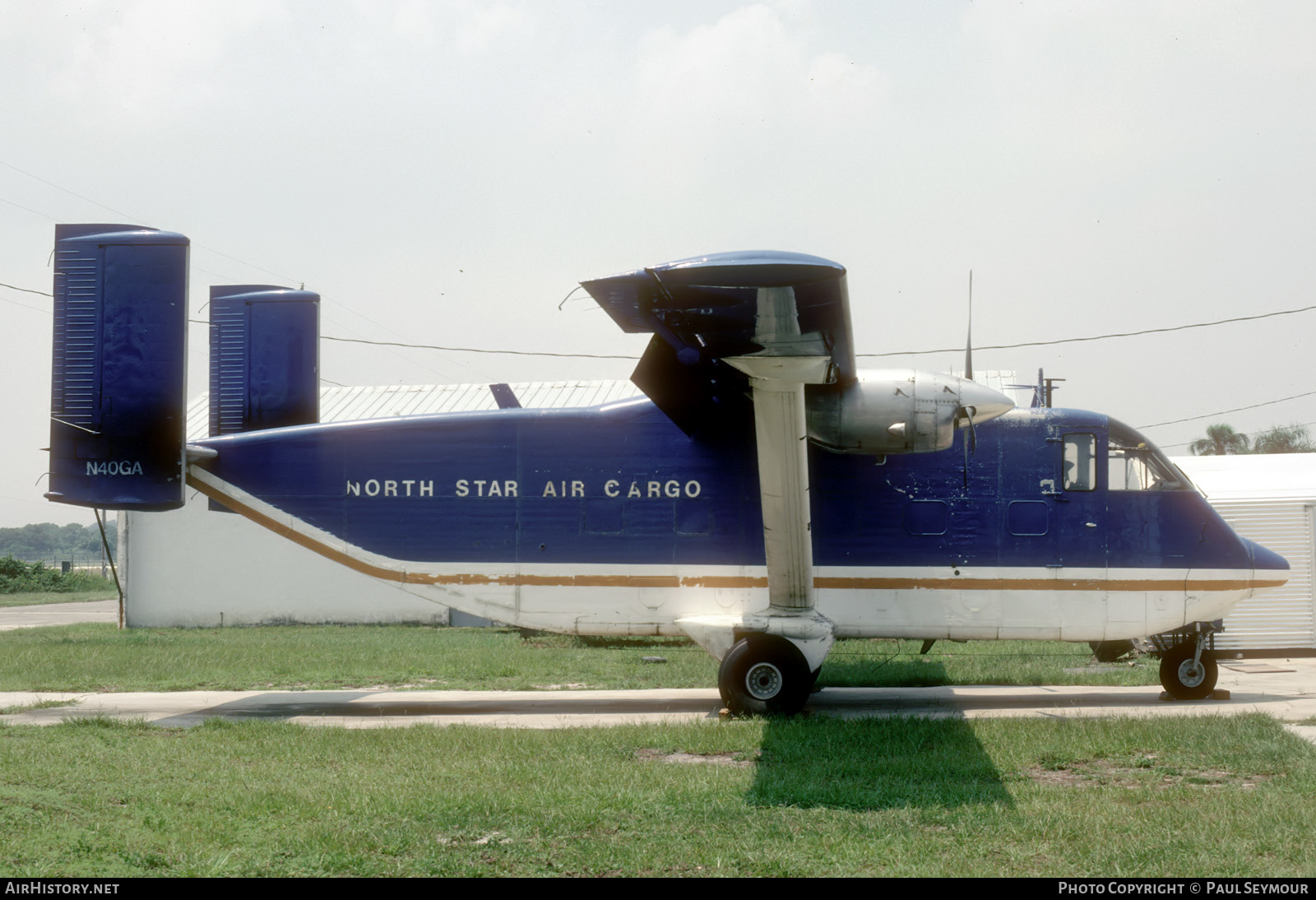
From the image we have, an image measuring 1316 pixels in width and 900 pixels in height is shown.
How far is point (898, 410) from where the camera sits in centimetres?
1081

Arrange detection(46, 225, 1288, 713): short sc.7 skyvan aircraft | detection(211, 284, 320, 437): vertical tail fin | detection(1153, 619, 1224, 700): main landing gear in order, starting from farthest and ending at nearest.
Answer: detection(211, 284, 320, 437): vertical tail fin, detection(1153, 619, 1224, 700): main landing gear, detection(46, 225, 1288, 713): short sc.7 skyvan aircraft

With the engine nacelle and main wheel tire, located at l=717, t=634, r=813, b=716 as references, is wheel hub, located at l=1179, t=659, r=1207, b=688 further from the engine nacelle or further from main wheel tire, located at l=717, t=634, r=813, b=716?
main wheel tire, located at l=717, t=634, r=813, b=716

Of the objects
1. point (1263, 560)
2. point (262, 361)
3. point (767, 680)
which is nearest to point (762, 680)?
point (767, 680)

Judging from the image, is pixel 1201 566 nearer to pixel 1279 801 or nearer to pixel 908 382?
pixel 908 382

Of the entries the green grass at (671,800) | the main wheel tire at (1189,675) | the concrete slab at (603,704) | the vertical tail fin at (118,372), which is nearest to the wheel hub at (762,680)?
the concrete slab at (603,704)

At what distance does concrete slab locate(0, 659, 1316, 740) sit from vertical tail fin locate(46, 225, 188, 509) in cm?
266

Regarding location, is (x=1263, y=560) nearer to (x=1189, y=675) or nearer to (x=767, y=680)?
(x=1189, y=675)

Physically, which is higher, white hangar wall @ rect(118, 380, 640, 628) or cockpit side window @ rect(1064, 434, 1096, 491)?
cockpit side window @ rect(1064, 434, 1096, 491)

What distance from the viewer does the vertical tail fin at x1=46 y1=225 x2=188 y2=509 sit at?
11922 mm

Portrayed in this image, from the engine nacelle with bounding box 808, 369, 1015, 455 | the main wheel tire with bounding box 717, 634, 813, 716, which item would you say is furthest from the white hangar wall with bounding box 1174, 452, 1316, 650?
the main wheel tire with bounding box 717, 634, 813, 716

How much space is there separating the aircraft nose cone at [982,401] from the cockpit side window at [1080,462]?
146 cm

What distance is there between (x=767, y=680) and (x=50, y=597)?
52.7 meters
